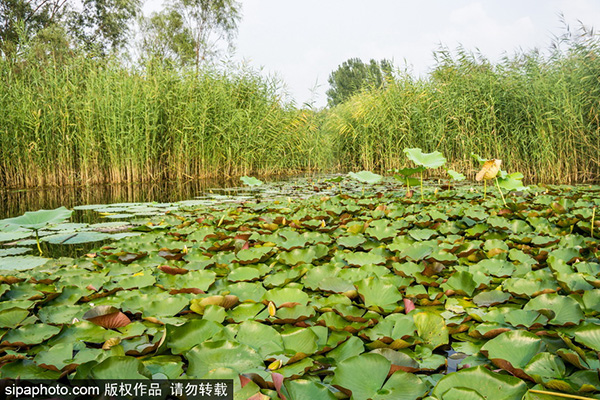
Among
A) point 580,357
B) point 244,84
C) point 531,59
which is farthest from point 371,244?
point 244,84

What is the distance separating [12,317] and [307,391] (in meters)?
0.97

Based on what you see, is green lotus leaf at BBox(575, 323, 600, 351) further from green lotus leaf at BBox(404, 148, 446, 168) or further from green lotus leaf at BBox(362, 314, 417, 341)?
green lotus leaf at BBox(404, 148, 446, 168)

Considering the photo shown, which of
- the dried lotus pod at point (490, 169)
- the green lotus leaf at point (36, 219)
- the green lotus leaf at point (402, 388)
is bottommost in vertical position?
the green lotus leaf at point (402, 388)

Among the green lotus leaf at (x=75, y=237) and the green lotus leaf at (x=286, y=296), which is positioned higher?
the green lotus leaf at (x=75, y=237)

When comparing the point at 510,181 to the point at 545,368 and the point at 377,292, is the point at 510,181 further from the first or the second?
the point at 545,368

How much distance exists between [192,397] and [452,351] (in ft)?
2.15

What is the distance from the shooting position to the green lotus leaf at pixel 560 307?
41.2 inches

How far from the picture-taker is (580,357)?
0.87 m

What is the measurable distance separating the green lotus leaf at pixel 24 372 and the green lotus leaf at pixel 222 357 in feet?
1.03

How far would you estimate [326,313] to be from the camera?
3.69ft

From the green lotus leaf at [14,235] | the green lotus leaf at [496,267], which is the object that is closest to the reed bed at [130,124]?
the green lotus leaf at [14,235]

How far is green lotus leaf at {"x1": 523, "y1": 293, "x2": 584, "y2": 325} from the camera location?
1047mm

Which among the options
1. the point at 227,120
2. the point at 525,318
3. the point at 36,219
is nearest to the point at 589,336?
the point at 525,318

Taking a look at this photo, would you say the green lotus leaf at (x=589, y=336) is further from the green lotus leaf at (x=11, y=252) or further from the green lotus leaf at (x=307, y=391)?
the green lotus leaf at (x=11, y=252)
